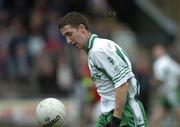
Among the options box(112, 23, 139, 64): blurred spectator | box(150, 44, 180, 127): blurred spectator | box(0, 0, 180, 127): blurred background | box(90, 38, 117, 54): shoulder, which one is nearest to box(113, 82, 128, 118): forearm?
box(90, 38, 117, 54): shoulder

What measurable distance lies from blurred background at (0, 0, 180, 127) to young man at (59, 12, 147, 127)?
7.65 metres

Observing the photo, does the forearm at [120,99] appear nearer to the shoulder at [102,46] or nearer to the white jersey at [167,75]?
the shoulder at [102,46]

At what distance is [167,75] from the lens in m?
17.6

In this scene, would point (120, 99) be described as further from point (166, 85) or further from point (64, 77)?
point (64, 77)

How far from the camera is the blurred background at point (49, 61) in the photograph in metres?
18.7

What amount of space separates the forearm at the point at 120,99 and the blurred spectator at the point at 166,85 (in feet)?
28.2

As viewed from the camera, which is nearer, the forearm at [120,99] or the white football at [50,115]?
the forearm at [120,99]

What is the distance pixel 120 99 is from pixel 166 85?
351 inches

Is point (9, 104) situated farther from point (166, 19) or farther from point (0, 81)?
point (166, 19)

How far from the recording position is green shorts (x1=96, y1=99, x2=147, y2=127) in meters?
9.12

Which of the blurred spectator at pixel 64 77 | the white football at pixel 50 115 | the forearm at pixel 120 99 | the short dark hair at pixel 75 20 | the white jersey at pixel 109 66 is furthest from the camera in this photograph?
the blurred spectator at pixel 64 77

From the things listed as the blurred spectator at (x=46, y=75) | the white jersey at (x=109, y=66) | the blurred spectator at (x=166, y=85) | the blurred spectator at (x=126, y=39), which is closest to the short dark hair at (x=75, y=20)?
the white jersey at (x=109, y=66)

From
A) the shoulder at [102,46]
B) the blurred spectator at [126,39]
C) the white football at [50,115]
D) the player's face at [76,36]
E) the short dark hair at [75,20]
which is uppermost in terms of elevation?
the blurred spectator at [126,39]

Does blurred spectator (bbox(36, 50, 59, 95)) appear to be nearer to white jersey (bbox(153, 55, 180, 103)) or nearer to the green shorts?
white jersey (bbox(153, 55, 180, 103))
